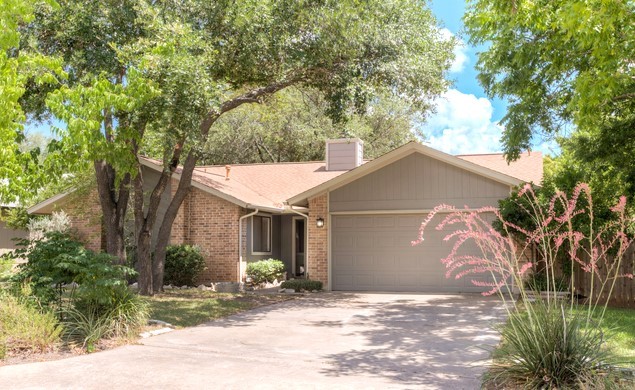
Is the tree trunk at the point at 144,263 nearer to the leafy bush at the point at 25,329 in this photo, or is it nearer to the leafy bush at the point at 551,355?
the leafy bush at the point at 25,329

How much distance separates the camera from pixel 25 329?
7961 mm

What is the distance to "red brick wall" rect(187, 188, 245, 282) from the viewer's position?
18.2 m

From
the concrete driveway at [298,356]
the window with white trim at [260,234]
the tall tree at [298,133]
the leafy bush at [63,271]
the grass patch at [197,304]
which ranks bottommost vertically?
the concrete driveway at [298,356]

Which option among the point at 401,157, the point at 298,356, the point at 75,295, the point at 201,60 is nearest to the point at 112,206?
the point at 201,60

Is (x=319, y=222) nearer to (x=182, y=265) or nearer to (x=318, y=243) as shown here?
(x=318, y=243)

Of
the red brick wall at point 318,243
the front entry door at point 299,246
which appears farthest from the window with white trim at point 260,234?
the red brick wall at point 318,243

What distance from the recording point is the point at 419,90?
13742 mm

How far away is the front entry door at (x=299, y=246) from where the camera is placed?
21.4 meters

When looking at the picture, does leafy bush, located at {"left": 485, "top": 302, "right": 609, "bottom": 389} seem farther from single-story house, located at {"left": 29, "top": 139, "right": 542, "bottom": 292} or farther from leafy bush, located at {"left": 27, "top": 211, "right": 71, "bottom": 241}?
leafy bush, located at {"left": 27, "top": 211, "right": 71, "bottom": 241}

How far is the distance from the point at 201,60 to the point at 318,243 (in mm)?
8005

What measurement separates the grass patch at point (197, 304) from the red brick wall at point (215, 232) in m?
1.46

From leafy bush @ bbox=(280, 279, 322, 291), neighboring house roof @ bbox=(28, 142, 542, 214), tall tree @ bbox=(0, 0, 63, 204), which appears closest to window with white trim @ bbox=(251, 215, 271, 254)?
neighboring house roof @ bbox=(28, 142, 542, 214)

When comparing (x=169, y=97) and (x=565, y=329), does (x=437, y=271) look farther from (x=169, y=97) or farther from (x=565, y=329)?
(x=565, y=329)

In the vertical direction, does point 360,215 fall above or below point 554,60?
below
